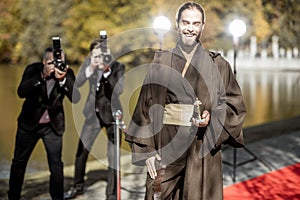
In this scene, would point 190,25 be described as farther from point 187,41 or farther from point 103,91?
point 103,91

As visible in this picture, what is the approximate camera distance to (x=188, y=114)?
3057 mm

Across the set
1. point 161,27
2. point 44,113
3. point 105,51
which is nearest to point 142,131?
point 44,113

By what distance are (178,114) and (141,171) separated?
12.6 ft

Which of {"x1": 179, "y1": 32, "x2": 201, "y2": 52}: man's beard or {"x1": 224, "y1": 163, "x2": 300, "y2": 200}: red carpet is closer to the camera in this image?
{"x1": 179, "y1": 32, "x2": 201, "y2": 52}: man's beard

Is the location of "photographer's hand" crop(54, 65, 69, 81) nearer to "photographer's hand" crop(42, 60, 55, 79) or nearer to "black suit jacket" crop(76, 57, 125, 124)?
"photographer's hand" crop(42, 60, 55, 79)

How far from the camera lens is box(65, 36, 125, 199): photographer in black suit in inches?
209

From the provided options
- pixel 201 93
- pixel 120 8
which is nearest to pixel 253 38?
pixel 120 8

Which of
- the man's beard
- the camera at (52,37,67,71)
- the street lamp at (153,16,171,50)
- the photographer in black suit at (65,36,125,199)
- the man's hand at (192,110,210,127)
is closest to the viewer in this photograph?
the man's hand at (192,110,210,127)

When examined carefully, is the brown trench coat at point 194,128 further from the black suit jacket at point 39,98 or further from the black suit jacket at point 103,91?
the black suit jacket at point 103,91

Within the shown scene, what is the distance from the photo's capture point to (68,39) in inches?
1510

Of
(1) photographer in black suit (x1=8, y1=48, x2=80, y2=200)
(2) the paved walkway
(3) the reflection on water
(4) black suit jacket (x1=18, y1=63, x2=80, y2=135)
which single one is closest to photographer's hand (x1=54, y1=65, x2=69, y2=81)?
(1) photographer in black suit (x1=8, y1=48, x2=80, y2=200)

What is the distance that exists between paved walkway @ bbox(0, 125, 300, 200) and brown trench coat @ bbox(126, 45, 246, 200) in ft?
8.38

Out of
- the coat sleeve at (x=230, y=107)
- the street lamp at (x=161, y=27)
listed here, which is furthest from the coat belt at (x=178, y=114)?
the street lamp at (x=161, y=27)

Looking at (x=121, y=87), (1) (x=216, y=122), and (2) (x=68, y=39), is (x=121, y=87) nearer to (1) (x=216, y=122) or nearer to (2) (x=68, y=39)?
(1) (x=216, y=122)
